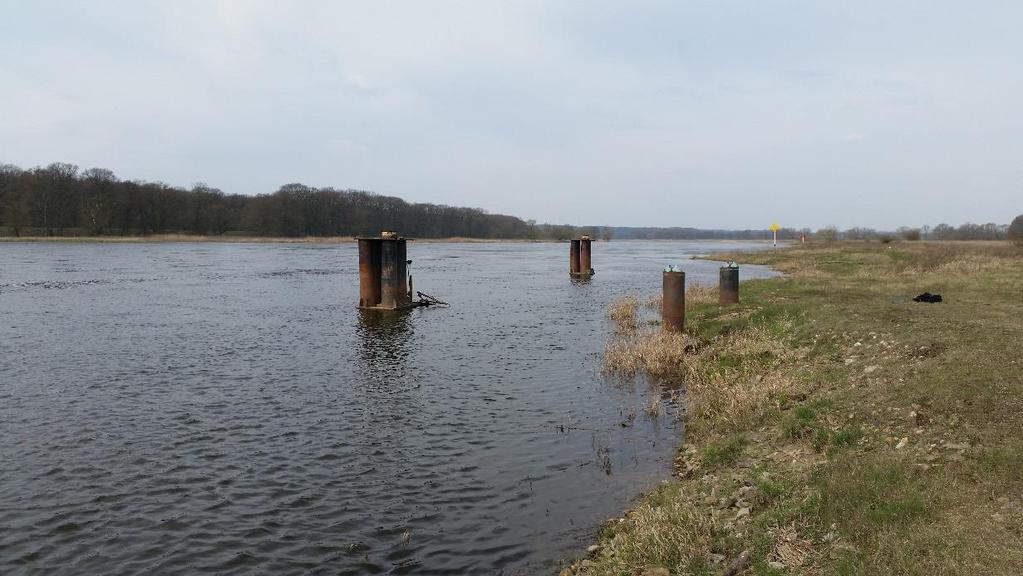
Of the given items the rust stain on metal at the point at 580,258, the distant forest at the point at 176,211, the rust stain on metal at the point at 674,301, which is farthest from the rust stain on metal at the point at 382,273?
the distant forest at the point at 176,211

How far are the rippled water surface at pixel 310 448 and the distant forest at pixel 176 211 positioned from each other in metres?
93.9

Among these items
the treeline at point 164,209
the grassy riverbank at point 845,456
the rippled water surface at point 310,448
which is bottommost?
the rippled water surface at point 310,448

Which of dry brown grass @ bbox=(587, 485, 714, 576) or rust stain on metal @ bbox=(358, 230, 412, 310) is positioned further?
rust stain on metal @ bbox=(358, 230, 412, 310)

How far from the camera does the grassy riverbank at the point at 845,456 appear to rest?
588cm

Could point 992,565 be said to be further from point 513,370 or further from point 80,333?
point 80,333

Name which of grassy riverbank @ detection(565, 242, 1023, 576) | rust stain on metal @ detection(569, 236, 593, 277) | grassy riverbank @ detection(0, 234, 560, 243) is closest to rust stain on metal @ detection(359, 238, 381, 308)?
grassy riverbank @ detection(565, 242, 1023, 576)

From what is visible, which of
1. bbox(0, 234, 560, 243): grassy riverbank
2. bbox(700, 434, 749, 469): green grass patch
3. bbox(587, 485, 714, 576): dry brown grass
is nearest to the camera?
bbox(587, 485, 714, 576): dry brown grass

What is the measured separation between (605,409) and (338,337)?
12.0 meters

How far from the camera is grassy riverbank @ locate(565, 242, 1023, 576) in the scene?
588 centimetres

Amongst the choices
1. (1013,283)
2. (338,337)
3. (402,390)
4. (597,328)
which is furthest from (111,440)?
(1013,283)

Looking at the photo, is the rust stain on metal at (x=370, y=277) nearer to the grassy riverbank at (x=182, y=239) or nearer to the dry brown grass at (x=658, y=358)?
the dry brown grass at (x=658, y=358)

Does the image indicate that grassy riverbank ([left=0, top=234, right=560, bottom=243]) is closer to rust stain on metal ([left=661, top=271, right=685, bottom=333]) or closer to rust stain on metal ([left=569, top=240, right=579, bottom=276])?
rust stain on metal ([left=569, top=240, right=579, bottom=276])

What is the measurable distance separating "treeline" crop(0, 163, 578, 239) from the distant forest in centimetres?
13

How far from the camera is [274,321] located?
85.1ft
